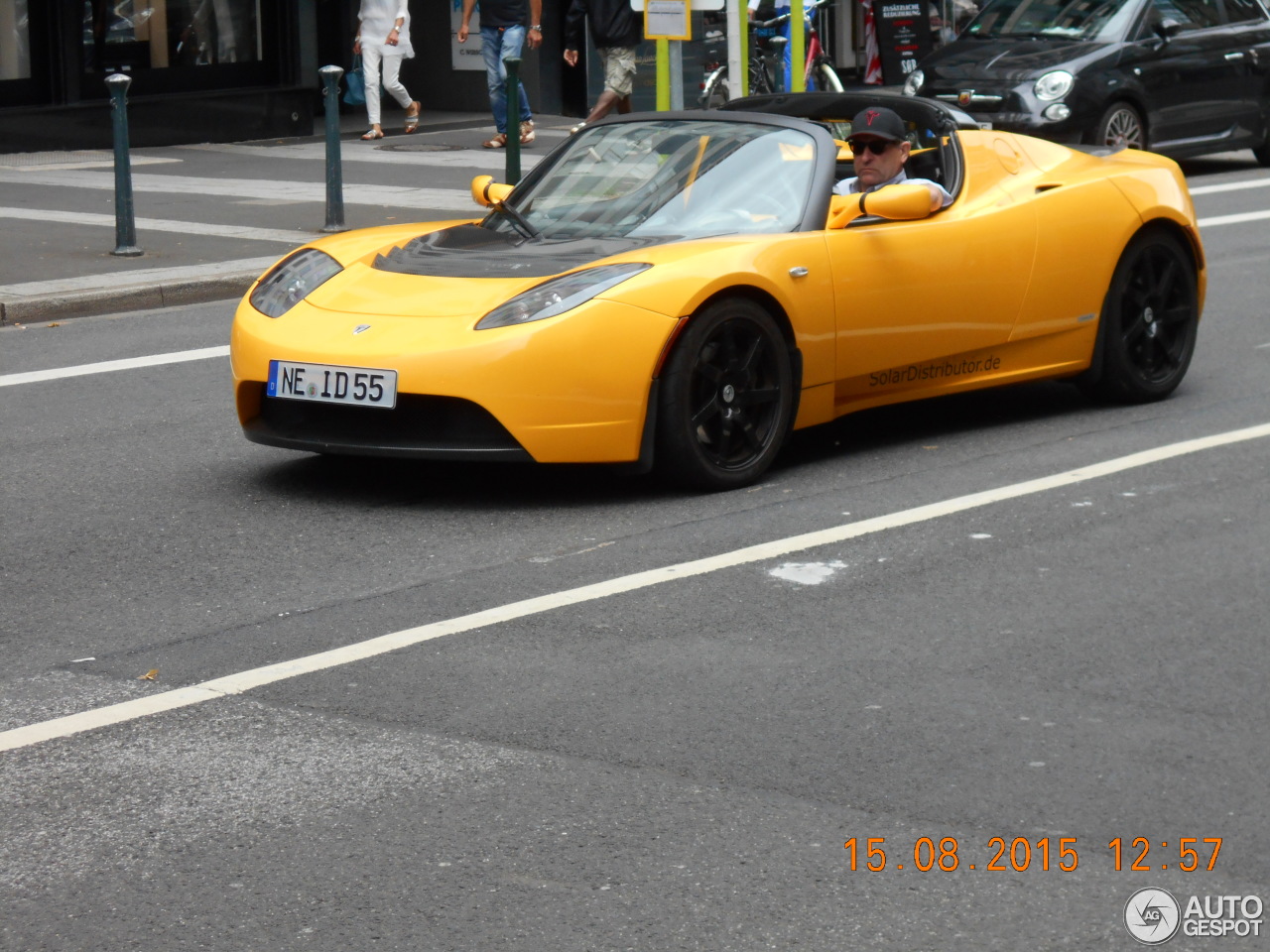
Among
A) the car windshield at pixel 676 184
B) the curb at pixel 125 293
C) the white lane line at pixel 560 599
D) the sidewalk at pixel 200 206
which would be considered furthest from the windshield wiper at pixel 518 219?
the sidewalk at pixel 200 206

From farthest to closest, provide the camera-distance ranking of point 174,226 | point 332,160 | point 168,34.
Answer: point 168,34 → point 174,226 → point 332,160

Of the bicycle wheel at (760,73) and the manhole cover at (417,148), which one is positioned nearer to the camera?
the manhole cover at (417,148)

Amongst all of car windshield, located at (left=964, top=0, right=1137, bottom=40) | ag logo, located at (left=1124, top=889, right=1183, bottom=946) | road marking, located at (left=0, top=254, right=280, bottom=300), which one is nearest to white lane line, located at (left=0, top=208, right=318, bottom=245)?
road marking, located at (left=0, top=254, right=280, bottom=300)

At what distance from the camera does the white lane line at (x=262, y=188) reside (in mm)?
15438

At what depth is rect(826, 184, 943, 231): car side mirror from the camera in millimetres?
6996

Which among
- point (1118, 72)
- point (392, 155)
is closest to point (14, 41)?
point (392, 155)

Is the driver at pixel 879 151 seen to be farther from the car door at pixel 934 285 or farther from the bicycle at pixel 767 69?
the bicycle at pixel 767 69

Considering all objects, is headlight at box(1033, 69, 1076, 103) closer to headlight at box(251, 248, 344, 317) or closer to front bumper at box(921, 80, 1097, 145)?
front bumper at box(921, 80, 1097, 145)

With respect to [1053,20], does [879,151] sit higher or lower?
lower

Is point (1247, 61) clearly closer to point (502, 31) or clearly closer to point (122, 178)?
point (502, 31)

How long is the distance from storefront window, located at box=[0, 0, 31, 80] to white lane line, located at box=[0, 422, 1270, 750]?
1432 cm

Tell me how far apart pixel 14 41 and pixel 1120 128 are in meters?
9.96

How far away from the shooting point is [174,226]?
14109mm

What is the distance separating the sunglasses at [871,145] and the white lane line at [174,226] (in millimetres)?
6165
